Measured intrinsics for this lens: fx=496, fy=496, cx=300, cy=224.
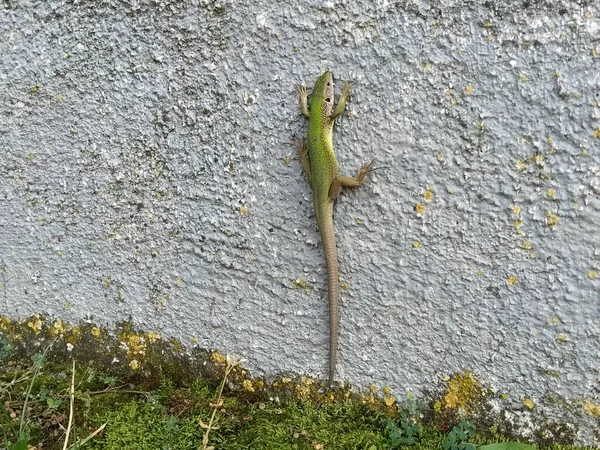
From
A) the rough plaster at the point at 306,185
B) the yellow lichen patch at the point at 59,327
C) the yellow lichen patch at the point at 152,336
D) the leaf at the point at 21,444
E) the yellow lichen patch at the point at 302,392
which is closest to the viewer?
the leaf at the point at 21,444

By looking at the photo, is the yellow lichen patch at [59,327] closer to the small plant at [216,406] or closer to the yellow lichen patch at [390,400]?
the small plant at [216,406]

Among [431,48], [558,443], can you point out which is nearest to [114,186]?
[431,48]

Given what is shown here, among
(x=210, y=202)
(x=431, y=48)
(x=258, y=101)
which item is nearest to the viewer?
(x=431, y=48)

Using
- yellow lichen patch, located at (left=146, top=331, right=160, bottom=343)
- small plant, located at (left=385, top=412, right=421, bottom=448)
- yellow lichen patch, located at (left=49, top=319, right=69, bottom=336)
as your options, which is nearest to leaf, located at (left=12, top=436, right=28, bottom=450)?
yellow lichen patch, located at (left=146, top=331, right=160, bottom=343)

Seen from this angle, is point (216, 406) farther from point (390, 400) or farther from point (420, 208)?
point (420, 208)

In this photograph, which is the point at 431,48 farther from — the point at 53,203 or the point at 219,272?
the point at 53,203

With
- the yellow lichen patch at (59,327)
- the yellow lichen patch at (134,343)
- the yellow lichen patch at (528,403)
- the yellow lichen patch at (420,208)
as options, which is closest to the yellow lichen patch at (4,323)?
the yellow lichen patch at (59,327)

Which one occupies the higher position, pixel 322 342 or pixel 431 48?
pixel 431 48
